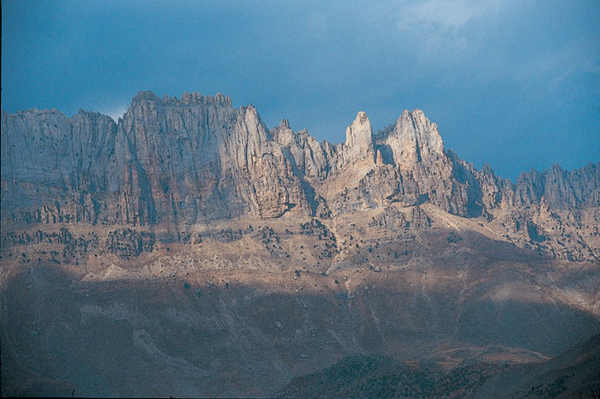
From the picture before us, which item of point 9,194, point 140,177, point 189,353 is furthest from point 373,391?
point 140,177

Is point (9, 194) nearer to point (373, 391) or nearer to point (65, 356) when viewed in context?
point (65, 356)

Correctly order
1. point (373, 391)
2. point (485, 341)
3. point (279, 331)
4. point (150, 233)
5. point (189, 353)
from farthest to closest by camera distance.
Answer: point (150, 233) < point (279, 331) < point (485, 341) < point (189, 353) < point (373, 391)

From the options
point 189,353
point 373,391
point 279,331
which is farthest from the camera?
point 279,331

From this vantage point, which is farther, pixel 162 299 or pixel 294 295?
pixel 294 295

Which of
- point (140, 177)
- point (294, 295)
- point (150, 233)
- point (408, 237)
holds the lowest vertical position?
point (294, 295)

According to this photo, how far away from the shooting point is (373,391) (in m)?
110

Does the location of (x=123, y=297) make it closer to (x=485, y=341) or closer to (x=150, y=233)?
(x=150, y=233)

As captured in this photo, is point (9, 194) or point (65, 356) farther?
point (9, 194)

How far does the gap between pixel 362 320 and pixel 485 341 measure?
31.0m

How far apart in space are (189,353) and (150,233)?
62.5m

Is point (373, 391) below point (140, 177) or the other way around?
below

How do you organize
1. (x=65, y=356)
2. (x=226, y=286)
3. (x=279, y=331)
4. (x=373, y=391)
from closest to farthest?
1. (x=65, y=356)
2. (x=373, y=391)
3. (x=279, y=331)
4. (x=226, y=286)

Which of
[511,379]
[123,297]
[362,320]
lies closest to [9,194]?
[123,297]

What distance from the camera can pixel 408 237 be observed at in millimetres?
197750
